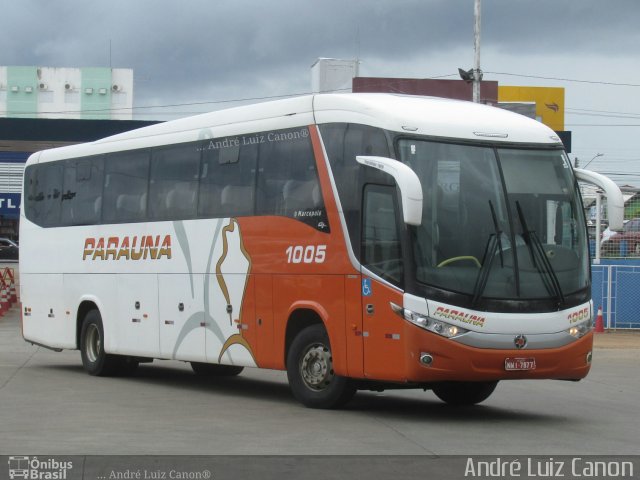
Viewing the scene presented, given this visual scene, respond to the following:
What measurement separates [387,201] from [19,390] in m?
6.22

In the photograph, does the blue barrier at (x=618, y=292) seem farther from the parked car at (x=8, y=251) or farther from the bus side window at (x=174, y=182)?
the parked car at (x=8, y=251)

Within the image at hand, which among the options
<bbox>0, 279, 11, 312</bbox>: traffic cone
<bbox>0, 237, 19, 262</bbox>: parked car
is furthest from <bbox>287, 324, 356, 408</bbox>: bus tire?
<bbox>0, 237, 19, 262</bbox>: parked car

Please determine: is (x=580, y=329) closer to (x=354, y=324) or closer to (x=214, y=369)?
(x=354, y=324)

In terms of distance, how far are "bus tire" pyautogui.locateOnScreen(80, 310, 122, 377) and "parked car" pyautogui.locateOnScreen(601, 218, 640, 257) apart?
1701 cm

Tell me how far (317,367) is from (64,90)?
5087 inches

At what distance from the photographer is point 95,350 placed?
18.9 meters

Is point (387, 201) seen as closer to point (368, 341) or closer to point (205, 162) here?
point (368, 341)

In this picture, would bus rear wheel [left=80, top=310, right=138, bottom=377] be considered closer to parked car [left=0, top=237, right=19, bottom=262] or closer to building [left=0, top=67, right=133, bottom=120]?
parked car [left=0, top=237, right=19, bottom=262]

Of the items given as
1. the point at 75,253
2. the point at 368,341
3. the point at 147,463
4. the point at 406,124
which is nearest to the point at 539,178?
the point at 406,124

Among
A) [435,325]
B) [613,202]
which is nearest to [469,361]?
[435,325]

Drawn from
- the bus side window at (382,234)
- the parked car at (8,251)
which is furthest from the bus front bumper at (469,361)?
the parked car at (8,251)

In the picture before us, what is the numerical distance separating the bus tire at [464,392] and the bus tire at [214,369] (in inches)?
184

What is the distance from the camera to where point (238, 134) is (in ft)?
49.9

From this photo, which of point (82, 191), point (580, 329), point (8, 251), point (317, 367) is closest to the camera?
point (580, 329)
